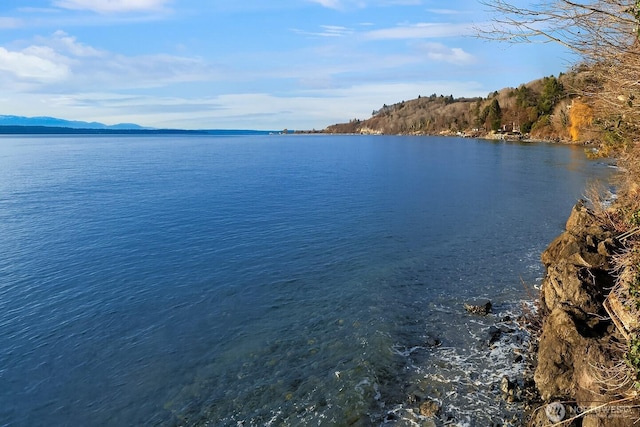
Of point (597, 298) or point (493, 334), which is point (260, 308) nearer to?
point (493, 334)

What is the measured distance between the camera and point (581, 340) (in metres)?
12.3

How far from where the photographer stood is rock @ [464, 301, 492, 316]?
1791 centimetres

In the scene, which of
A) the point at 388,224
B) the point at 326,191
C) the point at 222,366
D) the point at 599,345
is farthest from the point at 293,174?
the point at 599,345

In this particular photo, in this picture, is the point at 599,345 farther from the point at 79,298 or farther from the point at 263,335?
the point at 79,298

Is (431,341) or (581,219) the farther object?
(581,219)

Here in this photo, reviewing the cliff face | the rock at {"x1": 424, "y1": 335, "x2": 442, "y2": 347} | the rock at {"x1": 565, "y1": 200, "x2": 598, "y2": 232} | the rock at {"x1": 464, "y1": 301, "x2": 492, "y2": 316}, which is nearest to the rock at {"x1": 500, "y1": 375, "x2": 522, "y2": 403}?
the cliff face

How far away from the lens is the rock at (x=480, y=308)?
17.9 meters

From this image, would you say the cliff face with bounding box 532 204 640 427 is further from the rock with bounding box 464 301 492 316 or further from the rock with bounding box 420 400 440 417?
the rock with bounding box 420 400 440 417

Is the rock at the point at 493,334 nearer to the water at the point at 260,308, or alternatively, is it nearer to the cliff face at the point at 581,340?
the water at the point at 260,308

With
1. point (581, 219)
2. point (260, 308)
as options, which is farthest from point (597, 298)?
point (260, 308)

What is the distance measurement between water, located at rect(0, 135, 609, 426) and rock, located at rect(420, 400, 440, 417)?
9.9 inches

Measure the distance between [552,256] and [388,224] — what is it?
15111 mm

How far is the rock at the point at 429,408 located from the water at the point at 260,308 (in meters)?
0.25

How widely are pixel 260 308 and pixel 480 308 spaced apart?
1034cm
